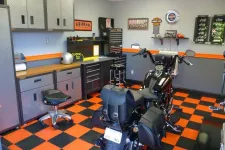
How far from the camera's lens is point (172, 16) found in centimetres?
461

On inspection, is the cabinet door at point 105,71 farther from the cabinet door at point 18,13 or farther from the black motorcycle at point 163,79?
the cabinet door at point 18,13

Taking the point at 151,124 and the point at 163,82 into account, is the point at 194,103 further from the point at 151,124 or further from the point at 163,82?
the point at 151,124

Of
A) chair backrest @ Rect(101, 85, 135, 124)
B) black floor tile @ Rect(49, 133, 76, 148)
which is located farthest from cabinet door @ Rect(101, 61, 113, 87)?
chair backrest @ Rect(101, 85, 135, 124)

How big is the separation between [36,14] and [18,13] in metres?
0.32

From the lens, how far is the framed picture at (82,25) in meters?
4.46

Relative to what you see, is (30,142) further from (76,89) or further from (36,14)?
(36,14)

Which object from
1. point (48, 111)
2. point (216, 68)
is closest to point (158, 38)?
point (216, 68)

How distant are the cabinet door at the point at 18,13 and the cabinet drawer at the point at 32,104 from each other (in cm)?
110

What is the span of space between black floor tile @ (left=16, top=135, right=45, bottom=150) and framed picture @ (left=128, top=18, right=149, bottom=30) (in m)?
3.84

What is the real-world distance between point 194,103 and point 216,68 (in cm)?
103

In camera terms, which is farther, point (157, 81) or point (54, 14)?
point (54, 14)

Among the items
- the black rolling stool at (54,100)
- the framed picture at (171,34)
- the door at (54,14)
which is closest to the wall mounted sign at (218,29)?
the framed picture at (171,34)

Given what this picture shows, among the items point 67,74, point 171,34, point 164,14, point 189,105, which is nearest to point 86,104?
point 67,74

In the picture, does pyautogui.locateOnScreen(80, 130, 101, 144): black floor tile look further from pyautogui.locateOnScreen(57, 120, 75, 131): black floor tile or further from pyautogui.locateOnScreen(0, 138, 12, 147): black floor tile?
pyautogui.locateOnScreen(0, 138, 12, 147): black floor tile
